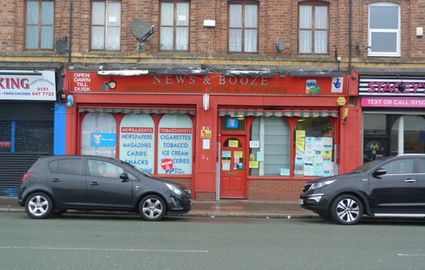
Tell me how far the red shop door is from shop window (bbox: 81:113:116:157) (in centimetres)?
361

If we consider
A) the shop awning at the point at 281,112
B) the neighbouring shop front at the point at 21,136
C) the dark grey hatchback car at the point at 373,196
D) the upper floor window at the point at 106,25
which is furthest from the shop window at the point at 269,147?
the neighbouring shop front at the point at 21,136

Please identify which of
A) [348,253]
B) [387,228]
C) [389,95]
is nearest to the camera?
[348,253]

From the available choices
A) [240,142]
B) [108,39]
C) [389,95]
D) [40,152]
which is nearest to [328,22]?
[389,95]

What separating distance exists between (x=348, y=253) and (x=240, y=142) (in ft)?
32.0

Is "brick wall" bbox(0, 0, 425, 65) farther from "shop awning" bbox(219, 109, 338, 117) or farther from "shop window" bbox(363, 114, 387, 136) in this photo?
"shop window" bbox(363, 114, 387, 136)

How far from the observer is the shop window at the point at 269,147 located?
18609 mm

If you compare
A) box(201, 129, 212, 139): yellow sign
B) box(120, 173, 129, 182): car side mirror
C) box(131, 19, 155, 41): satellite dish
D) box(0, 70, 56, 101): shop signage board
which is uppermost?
box(131, 19, 155, 41): satellite dish

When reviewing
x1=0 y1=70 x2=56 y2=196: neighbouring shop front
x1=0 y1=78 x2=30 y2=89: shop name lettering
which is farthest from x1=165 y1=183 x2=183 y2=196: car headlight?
x1=0 y1=78 x2=30 y2=89: shop name lettering

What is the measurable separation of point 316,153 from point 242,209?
3.91m

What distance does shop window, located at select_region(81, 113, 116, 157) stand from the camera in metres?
18.6

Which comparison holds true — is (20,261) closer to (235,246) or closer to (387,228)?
(235,246)

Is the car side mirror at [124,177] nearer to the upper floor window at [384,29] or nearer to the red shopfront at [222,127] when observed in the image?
the red shopfront at [222,127]

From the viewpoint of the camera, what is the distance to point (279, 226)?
41.7ft

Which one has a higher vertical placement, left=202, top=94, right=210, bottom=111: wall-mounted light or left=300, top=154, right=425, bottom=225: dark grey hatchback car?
left=202, top=94, right=210, bottom=111: wall-mounted light
